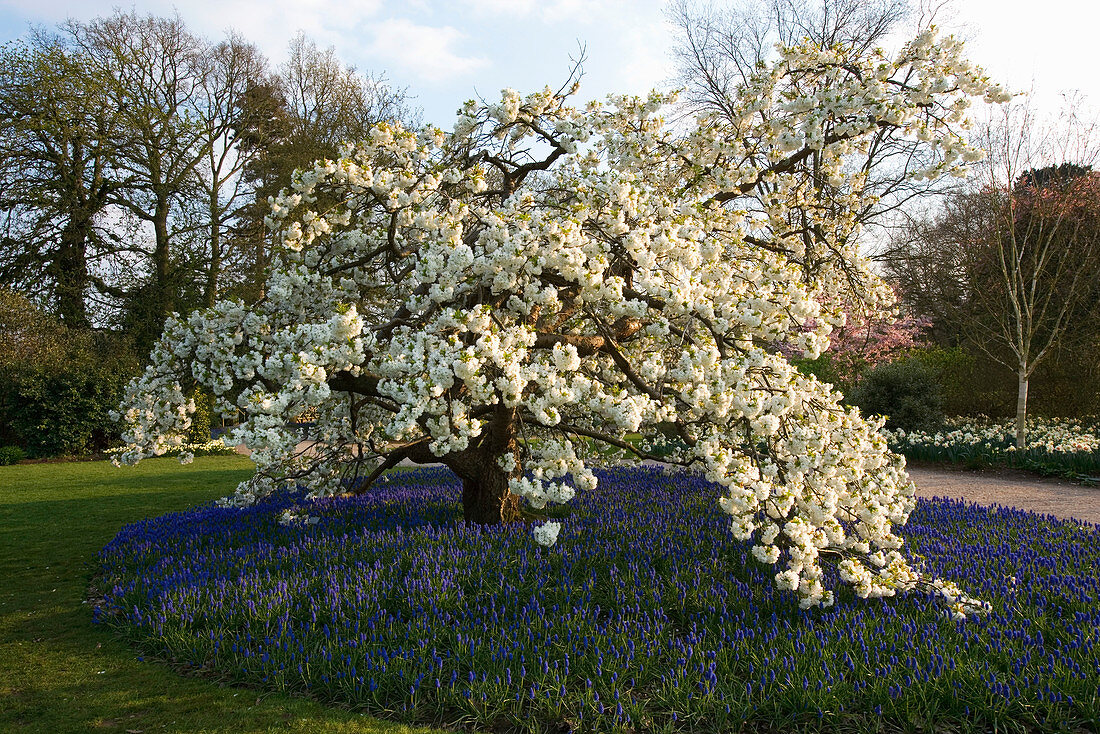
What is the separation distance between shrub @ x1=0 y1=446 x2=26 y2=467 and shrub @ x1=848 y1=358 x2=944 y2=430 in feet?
67.4

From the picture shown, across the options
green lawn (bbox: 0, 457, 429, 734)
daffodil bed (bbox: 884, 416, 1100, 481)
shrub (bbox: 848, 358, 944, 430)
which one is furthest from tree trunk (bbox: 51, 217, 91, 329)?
daffodil bed (bbox: 884, 416, 1100, 481)

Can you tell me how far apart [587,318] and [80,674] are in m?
5.12

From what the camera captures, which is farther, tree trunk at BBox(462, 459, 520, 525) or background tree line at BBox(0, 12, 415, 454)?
background tree line at BBox(0, 12, 415, 454)

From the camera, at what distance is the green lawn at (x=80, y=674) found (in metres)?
3.77

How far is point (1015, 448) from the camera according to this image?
12242 millimetres

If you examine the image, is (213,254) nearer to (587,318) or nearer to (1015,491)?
(587,318)

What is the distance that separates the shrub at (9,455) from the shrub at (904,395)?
20.5 metres

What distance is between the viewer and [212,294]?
2200cm

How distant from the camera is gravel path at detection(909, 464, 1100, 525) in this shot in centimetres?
916

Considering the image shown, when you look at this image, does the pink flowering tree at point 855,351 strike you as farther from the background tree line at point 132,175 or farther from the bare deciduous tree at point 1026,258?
the background tree line at point 132,175

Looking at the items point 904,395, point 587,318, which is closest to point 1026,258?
point 904,395

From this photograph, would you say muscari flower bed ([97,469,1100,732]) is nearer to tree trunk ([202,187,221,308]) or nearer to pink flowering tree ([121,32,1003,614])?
pink flowering tree ([121,32,1003,614])

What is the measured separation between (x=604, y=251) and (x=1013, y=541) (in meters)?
4.96

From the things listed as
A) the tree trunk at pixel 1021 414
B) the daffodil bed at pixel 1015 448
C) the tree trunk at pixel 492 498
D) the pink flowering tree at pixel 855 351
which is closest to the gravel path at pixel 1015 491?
the daffodil bed at pixel 1015 448
